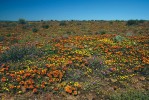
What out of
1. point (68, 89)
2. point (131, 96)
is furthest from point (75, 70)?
point (131, 96)

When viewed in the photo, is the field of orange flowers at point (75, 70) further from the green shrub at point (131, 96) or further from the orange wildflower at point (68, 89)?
the green shrub at point (131, 96)

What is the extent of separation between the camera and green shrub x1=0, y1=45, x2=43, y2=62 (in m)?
10.4

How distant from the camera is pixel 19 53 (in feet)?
35.2

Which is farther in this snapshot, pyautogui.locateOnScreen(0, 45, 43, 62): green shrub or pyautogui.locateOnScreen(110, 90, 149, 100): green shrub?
pyautogui.locateOnScreen(0, 45, 43, 62): green shrub

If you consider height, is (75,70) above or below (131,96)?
above

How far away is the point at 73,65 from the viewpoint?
9.98 meters

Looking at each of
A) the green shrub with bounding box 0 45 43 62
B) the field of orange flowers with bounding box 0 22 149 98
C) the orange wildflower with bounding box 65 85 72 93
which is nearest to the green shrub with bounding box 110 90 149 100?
the field of orange flowers with bounding box 0 22 149 98

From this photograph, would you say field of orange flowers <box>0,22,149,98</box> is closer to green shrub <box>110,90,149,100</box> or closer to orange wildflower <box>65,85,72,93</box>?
orange wildflower <box>65,85,72,93</box>

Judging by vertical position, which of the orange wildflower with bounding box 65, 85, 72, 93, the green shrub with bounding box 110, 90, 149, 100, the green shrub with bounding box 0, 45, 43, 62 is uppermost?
the green shrub with bounding box 0, 45, 43, 62

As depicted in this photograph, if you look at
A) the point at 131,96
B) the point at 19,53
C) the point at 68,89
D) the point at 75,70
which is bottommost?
the point at 131,96

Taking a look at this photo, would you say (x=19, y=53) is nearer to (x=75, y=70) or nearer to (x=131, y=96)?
(x=75, y=70)

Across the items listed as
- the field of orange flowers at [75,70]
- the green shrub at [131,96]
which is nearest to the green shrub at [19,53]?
the field of orange flowers at [75,70]

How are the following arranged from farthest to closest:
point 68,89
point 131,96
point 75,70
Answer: point 75,70, point 68,89, point 131,96

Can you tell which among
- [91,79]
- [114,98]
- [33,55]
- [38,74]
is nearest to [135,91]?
[114,98]
